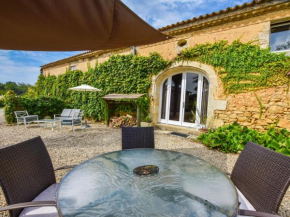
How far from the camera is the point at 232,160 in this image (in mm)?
3453

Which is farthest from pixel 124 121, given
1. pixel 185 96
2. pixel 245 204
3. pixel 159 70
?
Result: pixel 245 204

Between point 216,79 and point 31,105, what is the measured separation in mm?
8970

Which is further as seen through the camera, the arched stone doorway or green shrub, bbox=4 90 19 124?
green shrub, bbox=4 90 19 124

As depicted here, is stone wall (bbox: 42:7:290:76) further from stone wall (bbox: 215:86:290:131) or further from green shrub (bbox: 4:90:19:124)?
green shrub (bbox: 4:90:19:124)

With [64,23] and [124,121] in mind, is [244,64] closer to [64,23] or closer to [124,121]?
[124,121]

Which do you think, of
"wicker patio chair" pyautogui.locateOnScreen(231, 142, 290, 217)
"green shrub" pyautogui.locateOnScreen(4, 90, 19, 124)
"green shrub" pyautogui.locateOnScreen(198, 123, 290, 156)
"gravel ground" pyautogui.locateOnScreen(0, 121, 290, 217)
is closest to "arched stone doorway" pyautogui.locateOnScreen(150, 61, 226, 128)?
"green shrub" pyautogui.locateOnScreen(198, 123, 290, 156)

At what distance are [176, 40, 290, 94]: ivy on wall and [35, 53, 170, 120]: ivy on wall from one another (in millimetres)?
1787

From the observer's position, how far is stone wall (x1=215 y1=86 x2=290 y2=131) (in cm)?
438

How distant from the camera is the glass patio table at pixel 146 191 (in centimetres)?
89

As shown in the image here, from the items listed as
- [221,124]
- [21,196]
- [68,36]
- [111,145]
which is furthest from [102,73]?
[21,196]

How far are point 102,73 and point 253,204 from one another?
812 cm

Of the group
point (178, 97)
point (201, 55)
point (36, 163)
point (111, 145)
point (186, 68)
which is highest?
point (201, 55)

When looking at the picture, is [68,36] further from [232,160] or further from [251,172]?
[232,160]

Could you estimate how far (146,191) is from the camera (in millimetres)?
1084
